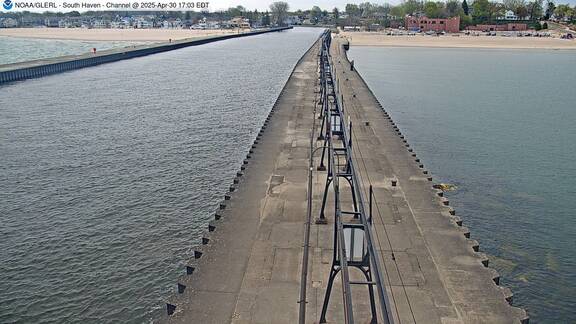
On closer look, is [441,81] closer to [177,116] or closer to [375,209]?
[177,116]

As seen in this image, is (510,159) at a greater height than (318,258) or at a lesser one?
lesser

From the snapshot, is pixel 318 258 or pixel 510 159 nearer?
pixel 318 258

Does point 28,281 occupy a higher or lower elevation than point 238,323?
lower

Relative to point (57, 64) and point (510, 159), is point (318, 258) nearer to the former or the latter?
point (510, 159)

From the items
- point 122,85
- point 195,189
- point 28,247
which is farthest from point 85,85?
point 28,247

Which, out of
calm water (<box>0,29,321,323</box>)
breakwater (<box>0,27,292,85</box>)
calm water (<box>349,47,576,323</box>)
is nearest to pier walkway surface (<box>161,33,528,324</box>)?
calm water (<box>0,29,321,323</box>)

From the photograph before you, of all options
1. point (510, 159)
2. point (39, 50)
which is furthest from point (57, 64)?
point (510, 159)
